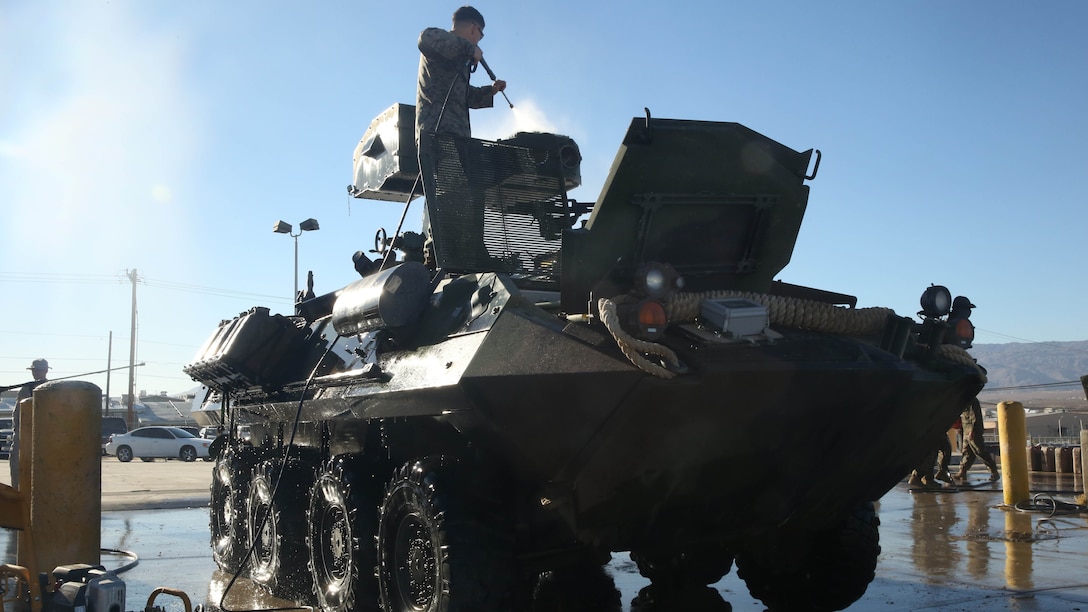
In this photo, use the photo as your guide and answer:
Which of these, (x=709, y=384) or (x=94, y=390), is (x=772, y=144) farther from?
(x=94, y=390)

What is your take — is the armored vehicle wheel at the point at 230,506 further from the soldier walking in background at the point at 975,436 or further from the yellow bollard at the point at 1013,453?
the soldier walking in background at the point at 975,436

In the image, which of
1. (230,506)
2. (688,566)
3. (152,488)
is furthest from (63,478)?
(152,488)

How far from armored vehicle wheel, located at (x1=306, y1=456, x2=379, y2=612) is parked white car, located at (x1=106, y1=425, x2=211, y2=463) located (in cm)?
2461

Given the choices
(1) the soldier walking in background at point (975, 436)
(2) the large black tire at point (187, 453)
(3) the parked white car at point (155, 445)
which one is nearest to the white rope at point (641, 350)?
(1) the soldier walking in background at point (975, 436)

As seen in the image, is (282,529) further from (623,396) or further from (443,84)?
(623,396)

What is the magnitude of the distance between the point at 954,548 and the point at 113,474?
1694 cm

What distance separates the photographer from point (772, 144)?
474 cm

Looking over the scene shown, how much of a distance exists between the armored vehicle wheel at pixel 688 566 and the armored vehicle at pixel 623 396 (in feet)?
0.09

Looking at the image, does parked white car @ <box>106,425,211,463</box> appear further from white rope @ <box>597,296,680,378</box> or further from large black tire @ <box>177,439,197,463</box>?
white rope @ <box>597,296,680,378</box>

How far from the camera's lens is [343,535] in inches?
216

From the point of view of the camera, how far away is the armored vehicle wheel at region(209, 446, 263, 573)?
7.36 m

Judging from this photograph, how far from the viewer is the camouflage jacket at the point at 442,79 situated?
6.53m

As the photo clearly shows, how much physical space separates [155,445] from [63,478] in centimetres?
2498

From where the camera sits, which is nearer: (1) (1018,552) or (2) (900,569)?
(2) (900,569)
